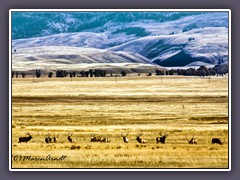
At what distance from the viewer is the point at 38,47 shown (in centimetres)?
2684

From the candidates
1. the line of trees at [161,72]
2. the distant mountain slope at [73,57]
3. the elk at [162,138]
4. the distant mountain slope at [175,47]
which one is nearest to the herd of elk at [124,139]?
the elk at [162,138]

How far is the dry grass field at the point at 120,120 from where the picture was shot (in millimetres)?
26281

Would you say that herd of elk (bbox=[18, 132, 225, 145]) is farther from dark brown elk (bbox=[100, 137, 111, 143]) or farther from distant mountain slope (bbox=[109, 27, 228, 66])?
distant mountain slope (bbox=[109, 27, 228, 66])

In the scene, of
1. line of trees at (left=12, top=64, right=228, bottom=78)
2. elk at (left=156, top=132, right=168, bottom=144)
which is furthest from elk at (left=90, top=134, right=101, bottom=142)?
line of trees at (left=12, top=64, right=228, bottom=78)

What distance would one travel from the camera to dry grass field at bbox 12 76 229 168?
26281 millimetres

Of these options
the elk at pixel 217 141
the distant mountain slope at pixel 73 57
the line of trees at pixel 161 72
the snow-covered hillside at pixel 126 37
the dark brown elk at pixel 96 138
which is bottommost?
the elk at pixel 217 141

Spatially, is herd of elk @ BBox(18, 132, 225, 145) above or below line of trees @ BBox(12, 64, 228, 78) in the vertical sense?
below

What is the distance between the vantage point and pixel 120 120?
1043 inches

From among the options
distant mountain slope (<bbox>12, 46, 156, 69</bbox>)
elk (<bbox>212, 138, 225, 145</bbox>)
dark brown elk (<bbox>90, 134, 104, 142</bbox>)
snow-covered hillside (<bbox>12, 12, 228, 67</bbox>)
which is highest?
snow-covered hillside (<bbox>12, 12, 228, 67</bbox>)

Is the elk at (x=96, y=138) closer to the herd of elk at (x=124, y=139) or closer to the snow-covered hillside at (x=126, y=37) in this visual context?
the herd of elk at (x=124, y=139)

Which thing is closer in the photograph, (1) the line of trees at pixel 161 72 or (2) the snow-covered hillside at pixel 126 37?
(2) the snow-covered hillside at pixel 126 37

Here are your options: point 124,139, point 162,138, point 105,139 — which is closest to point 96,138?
point 105,139
